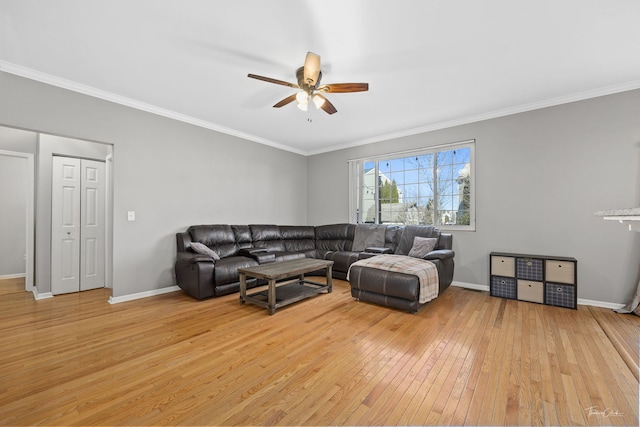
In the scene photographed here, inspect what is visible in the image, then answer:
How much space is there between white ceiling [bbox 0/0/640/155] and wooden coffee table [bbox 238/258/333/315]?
2286 millimetres

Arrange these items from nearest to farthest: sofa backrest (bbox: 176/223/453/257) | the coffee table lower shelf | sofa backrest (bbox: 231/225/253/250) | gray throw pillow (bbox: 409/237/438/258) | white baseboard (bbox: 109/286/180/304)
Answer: the coffee table lower shelf → white baseboard (bbox: 109/286/180/304) → gray throw pillow (bbox: 409/237/438/258) → sofa backrest (bbox: 176/223/453/257) → sofa backrest (bbox: 231/225/253/250)

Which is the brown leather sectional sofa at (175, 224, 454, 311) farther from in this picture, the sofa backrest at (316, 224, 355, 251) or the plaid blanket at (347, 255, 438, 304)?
the plaid blanket at (347, 255, 438, 304)

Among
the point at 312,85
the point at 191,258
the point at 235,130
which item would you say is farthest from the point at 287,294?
the point at 235,130

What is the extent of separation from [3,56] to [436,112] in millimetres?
5169

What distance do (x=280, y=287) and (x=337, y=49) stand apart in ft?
10.2

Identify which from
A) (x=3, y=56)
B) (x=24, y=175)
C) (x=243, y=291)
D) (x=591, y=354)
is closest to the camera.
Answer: (x=591, y=354)

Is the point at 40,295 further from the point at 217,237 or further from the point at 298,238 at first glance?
the point at 298,238

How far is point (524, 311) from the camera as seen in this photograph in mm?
3082

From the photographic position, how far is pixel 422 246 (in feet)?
13.3

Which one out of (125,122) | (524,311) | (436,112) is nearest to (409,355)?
(524,311)

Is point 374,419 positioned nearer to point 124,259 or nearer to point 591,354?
point 591,354

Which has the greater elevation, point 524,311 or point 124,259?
point 124,259

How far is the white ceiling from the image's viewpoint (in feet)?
6.62

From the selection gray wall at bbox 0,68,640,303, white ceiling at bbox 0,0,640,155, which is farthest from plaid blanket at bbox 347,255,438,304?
white ceiling at bbox 0,0,640,155
